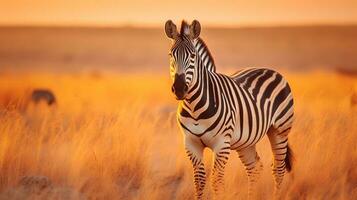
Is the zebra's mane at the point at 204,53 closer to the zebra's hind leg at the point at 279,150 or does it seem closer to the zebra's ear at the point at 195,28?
the zebra's ear at the point at 195,28

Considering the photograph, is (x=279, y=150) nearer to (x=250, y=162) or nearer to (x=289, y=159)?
(x=289, y=159)

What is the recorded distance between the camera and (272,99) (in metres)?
8.78

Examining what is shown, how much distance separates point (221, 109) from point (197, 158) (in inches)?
23.0

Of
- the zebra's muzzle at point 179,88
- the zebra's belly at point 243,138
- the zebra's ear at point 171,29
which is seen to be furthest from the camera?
the zebra's belly at point 243,138

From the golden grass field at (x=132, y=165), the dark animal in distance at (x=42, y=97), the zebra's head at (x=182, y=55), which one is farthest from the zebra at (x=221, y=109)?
the dark animal in distance at (x=42, y=97)

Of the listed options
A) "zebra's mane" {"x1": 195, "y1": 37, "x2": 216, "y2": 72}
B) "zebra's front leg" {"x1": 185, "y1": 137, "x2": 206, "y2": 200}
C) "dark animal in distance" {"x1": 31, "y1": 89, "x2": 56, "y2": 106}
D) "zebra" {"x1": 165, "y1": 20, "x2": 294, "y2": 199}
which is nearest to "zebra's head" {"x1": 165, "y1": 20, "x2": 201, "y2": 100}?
"zebra" {"x1": 165, "y1": 20, "x2": 294, "y2": 199}

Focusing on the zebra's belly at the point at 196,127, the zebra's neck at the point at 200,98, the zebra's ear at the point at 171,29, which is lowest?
the zebra's belly at the point at 196,127

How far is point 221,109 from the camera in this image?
24.9ft

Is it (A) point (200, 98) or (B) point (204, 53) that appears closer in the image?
(A) point (200, 98)

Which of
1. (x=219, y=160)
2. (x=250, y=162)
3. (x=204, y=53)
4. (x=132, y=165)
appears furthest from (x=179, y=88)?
(x=132, y=165)

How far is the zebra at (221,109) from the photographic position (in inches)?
289

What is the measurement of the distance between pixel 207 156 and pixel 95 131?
64.0 inches

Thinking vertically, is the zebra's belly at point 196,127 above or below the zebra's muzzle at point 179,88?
below

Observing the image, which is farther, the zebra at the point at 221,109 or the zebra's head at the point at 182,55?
the zebra at the point at 221,109
